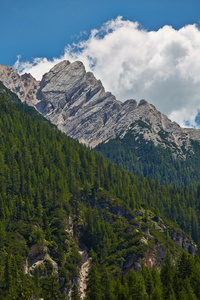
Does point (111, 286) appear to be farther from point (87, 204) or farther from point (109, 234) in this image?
point (87, 204)

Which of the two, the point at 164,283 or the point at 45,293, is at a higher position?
the point at 164,283

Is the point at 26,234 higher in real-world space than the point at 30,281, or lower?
higher

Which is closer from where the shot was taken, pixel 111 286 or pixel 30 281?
pixel 111 286

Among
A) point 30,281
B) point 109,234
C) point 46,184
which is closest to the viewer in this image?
point 30,281

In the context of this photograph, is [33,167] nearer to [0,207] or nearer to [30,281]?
[0,207]

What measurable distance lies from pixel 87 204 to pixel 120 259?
36656 mm

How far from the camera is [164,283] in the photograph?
114312 millimetres

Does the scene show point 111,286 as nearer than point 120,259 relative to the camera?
Yes

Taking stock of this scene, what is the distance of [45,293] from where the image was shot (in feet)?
430

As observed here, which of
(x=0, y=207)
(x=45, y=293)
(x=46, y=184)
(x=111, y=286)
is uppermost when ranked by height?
(x=46, y=184)

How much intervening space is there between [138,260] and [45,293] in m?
46.4

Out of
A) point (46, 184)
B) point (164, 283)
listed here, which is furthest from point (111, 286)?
point (46, 184)

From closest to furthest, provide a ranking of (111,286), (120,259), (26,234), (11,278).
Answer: (111,286) < (11,278) < (26,234) < (120,259)

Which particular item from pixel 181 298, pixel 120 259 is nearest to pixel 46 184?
pixel 120 259
